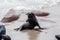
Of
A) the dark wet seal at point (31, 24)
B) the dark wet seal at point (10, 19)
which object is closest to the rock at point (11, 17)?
the dark wet seal at point (10, 19)

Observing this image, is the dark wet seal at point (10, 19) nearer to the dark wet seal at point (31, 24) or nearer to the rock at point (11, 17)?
the rock at point (11, 17)

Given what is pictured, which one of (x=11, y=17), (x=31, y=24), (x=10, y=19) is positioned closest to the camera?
(x=31, y=24)

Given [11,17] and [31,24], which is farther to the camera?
[11,17]

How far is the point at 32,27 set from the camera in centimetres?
633

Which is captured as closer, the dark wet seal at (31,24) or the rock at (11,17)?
the dark wet seal at (31,24)

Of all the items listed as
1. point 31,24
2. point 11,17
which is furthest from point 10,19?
point 31,24

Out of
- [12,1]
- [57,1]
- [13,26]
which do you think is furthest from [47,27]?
[12,1]

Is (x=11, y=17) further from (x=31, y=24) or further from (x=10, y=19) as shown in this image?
(x=31, y=24)

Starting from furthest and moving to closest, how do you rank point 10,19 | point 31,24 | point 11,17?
point 11,17
point 10,19
point 31,24

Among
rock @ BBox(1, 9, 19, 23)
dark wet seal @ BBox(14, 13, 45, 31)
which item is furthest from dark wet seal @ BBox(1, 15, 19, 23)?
dark wet seal @ BBox(14, 13, 45, 31)

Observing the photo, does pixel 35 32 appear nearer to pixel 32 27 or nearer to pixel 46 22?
pixel 32 27

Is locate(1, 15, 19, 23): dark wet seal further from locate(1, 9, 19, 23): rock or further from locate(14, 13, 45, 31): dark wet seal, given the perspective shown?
locate(14, 13, 45, 31): dark wet seal

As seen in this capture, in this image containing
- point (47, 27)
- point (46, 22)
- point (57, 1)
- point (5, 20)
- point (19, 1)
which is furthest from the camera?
point (19, 1)

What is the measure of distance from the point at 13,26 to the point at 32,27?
2.33 feet
